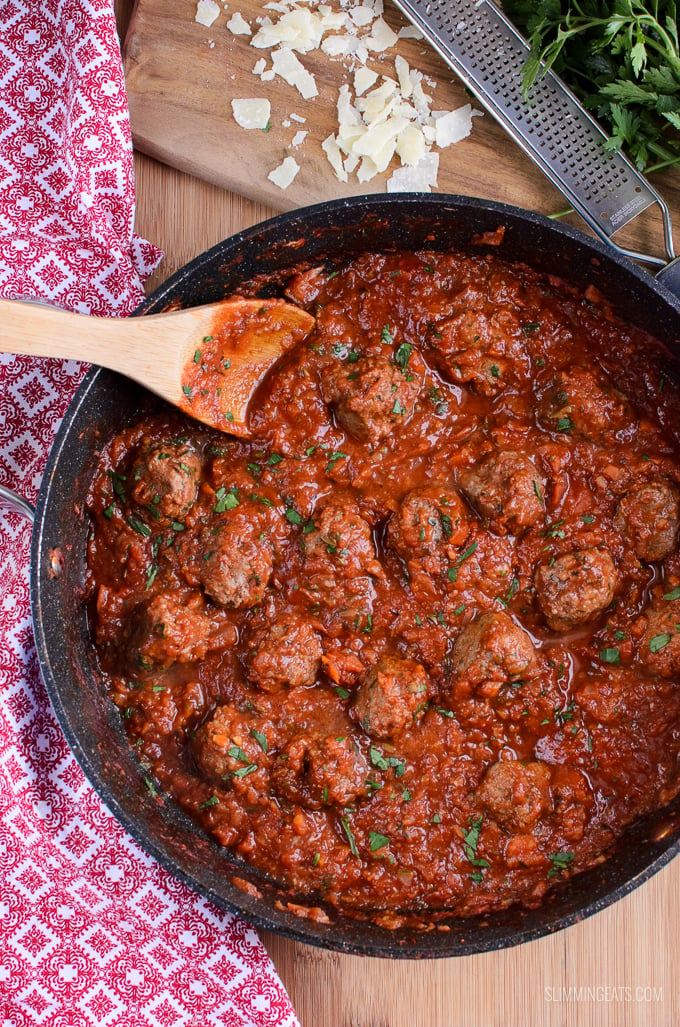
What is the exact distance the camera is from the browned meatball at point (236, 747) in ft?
13.1

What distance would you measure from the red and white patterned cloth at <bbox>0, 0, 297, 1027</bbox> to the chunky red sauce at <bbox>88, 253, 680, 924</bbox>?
1.48 feet

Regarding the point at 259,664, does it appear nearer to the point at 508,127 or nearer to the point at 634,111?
the point at 508,127

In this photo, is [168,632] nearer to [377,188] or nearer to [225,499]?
[225,499]

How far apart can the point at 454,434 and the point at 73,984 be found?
3064mm

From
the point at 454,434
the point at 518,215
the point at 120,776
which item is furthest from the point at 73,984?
the point at 518,215

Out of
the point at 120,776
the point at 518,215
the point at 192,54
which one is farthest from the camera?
the point at 192,54

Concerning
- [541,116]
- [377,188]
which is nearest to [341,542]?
[377,188]

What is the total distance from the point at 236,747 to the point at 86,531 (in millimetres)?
1254

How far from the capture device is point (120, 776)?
4.14 m

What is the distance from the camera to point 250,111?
175 inches

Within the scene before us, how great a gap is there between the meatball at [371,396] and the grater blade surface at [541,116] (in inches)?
51.6

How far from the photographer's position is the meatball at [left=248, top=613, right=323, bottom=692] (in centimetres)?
399

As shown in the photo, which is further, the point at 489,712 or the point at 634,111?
the point at 634,111

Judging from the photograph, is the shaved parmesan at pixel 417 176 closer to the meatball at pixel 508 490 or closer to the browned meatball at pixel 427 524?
the meatball at pixel 508 490
